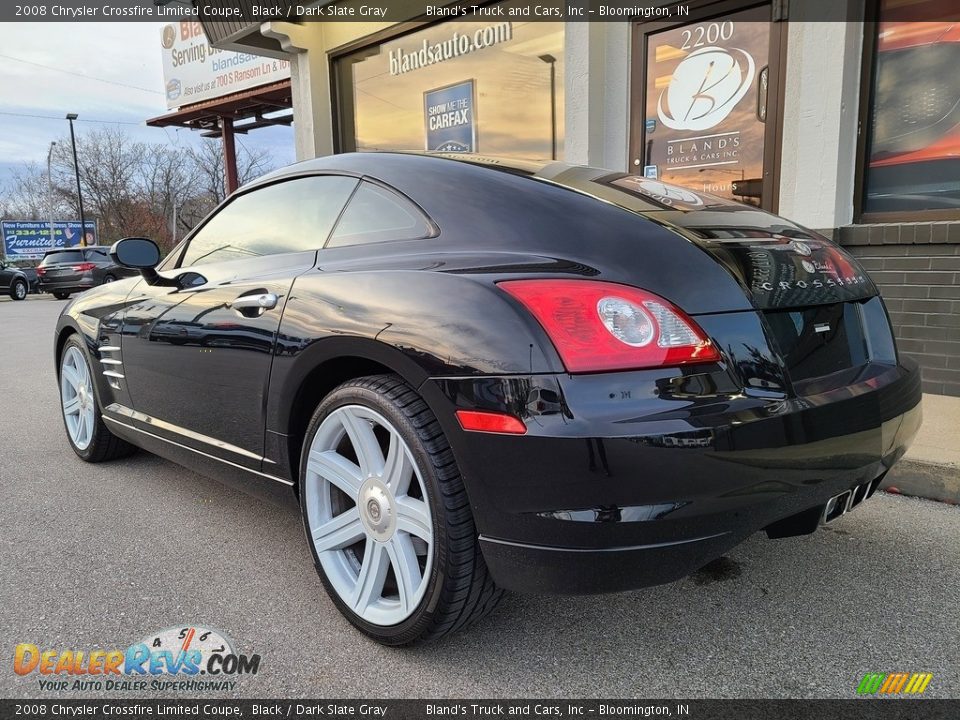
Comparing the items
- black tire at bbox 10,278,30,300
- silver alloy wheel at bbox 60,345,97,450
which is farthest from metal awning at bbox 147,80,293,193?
silver alloy wheel at bbox 60,345,97,450

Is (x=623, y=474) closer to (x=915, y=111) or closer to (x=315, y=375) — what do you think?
(x=315, y=375)

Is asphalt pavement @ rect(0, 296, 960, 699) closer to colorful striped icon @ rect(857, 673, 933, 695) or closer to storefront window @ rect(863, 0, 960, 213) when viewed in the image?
colorful striped icon @ rect(857, 673, 933, 695)

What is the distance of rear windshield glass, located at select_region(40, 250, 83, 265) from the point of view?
21.6 metres

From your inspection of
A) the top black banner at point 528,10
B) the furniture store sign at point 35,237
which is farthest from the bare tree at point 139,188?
the top black banner at point 528,10

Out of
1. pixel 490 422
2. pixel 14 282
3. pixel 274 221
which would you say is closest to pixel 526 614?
pixel 490 422

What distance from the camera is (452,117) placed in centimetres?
845

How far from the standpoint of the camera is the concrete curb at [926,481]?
3.19 m

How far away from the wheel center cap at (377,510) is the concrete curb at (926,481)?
2.47 metres

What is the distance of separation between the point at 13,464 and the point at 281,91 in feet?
46.9

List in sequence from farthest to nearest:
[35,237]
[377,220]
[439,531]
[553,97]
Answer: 1. [35,237]
2. [553,97]
3. [377,220]
4. [439,531]

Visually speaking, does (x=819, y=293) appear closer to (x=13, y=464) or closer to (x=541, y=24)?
(x=13, y=464)

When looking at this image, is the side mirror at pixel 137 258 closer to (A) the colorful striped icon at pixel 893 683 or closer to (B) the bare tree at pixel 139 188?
(A) the colorful striped icon at pixel 893 683

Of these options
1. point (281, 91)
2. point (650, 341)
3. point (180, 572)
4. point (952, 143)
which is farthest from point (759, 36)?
point (281, 91)

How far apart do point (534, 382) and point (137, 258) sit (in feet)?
7.64
